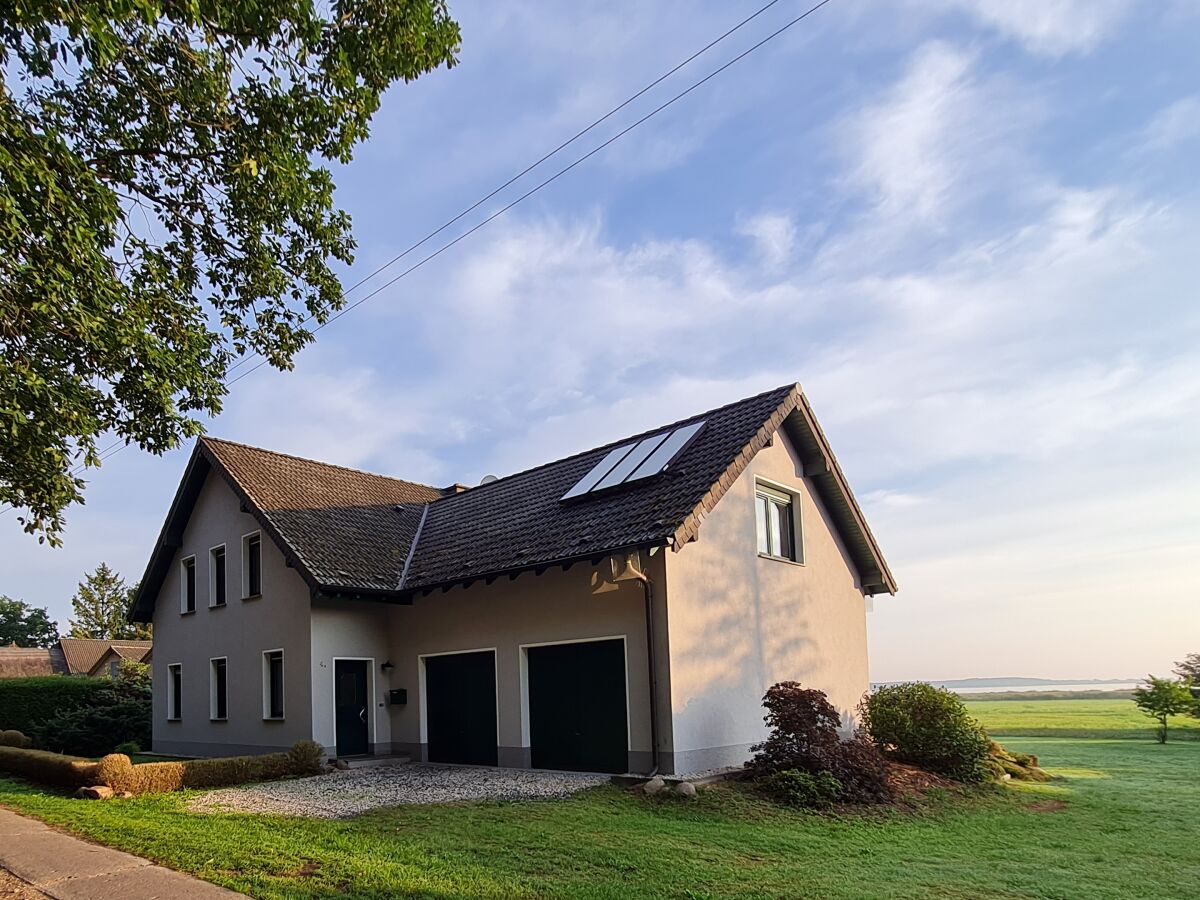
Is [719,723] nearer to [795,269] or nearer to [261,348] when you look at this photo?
[795,269]

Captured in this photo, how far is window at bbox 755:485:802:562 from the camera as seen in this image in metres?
16.5

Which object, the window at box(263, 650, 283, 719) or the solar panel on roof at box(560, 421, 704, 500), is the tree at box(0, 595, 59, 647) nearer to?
the window at box(263, 650, 283, 719)

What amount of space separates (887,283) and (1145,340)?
3943mm

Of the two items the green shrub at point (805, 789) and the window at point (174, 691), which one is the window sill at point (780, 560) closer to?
the green shrub at point (805, 789)

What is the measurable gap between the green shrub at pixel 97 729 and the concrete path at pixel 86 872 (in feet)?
47.0

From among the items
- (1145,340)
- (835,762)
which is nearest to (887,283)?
(1145,340)

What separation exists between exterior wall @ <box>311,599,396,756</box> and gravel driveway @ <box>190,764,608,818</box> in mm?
1694

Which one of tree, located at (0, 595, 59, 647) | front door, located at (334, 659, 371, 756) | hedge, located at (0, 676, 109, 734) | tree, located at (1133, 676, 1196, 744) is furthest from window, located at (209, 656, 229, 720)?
tree, located at (0, 595, 59, 647)

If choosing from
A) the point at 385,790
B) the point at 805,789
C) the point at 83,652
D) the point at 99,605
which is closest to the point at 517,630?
the point at 385,790

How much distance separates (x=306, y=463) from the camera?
878 inches

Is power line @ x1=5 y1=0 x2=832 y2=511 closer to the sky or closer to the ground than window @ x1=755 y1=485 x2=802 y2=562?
closer to the sky

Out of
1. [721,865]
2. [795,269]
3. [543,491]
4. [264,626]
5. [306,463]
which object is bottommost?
[721,865]

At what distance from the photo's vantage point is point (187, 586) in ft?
73.9

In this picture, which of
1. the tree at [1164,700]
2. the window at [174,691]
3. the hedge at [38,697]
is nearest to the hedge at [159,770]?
the window at [174,691]
